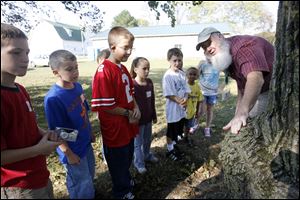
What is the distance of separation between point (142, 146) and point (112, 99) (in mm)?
1506

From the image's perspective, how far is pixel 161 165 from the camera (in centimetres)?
436

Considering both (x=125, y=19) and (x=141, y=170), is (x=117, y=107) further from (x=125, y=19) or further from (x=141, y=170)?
(x=125, y=19)

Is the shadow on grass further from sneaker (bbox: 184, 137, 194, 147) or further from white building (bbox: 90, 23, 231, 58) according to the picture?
white building (bbox: 90, 23, 231, 58)

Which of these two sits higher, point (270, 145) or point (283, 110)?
point (283, 110)

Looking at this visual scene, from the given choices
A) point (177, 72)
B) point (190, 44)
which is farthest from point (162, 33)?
point (177, 72)

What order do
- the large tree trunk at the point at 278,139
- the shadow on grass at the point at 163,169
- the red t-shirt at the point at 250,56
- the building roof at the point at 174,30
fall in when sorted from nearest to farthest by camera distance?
the large tree trunk at the point at 278,139
the red t-shirt at the point at 250,56
the shadow on grass at the point at 163,169
the building roof at the point at 174,30

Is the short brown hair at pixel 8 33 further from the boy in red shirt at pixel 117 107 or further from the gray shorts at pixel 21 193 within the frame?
the boy in red shirt at pixel 117 107

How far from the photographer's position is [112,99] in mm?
3014

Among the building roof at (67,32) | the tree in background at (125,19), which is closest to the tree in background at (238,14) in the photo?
the tree in background at (125,19)

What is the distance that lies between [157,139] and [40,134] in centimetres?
361

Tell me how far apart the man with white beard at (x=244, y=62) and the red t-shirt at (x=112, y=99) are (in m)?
0.95

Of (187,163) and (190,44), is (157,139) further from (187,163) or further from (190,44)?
(190,44)

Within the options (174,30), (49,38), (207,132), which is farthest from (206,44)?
(49,38)

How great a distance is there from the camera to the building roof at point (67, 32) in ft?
194
